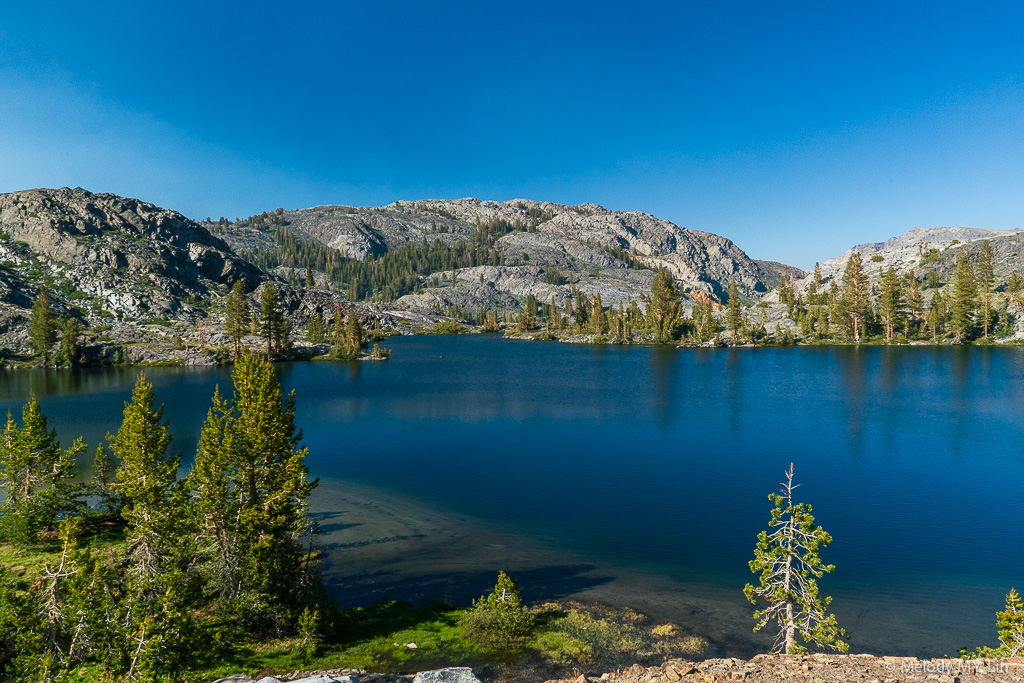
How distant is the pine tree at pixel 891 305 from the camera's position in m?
148

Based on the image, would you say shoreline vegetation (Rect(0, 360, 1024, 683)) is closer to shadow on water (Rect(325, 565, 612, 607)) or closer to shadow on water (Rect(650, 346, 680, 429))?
shadow on water (Rect(325, 565, 612, 607))

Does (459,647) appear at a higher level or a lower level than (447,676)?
lower

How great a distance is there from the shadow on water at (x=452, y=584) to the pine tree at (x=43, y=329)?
130183 millimetres

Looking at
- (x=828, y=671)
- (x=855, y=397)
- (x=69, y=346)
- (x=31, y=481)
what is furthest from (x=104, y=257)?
(x=828, y=671)

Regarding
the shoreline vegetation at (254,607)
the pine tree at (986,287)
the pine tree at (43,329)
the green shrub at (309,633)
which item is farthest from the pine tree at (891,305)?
the pine tree at (43,329)

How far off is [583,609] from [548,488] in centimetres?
1683

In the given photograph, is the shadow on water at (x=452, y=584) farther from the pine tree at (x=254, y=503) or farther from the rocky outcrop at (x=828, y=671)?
the rocky outcrop at (x=828, y=671)

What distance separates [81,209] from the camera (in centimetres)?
18150

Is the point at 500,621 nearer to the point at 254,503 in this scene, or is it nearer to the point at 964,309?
the point at 254,503

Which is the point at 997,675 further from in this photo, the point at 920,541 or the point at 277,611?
the point at 277,611

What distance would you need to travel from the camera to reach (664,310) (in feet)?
623

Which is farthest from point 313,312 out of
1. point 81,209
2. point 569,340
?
point 569,340

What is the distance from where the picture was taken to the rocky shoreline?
13.9 meters

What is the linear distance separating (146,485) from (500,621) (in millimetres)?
19193
